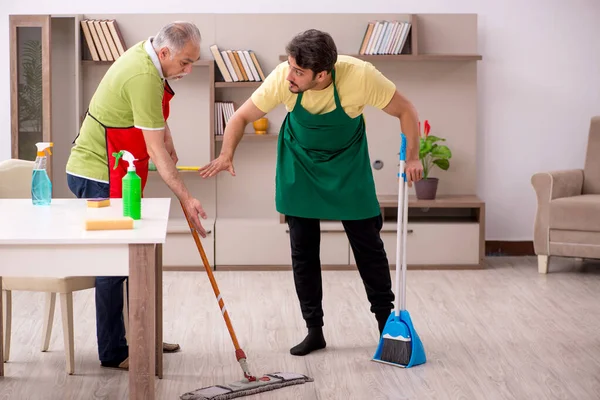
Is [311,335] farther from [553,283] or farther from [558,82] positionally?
[558,82]

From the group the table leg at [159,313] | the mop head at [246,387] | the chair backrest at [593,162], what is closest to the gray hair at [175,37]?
the table leg at [159,313]

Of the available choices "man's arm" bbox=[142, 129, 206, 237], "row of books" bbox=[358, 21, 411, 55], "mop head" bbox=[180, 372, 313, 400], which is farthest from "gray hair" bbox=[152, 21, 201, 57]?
"row of books" bbox=[358, 21, 411, 55]

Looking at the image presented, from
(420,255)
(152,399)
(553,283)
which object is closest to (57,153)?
(420,255)

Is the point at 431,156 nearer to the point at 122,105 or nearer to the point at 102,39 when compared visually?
the point at 102,39

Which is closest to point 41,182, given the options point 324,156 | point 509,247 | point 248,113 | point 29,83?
point 248,113

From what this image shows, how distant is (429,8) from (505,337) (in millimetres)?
2737

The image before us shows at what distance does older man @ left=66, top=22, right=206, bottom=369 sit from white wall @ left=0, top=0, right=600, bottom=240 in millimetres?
2775

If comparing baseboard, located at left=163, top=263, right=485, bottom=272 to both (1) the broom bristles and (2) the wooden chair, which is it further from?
(1) the broom bristles

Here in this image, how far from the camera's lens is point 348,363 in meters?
3.44

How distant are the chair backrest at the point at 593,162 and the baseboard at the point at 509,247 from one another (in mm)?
578

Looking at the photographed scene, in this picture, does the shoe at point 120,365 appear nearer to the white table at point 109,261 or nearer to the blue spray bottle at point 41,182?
the blue spray bottle at point 41,182

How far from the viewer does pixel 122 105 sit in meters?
3.09

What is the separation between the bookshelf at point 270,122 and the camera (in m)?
5.44

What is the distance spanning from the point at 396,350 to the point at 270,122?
2.61 meters
